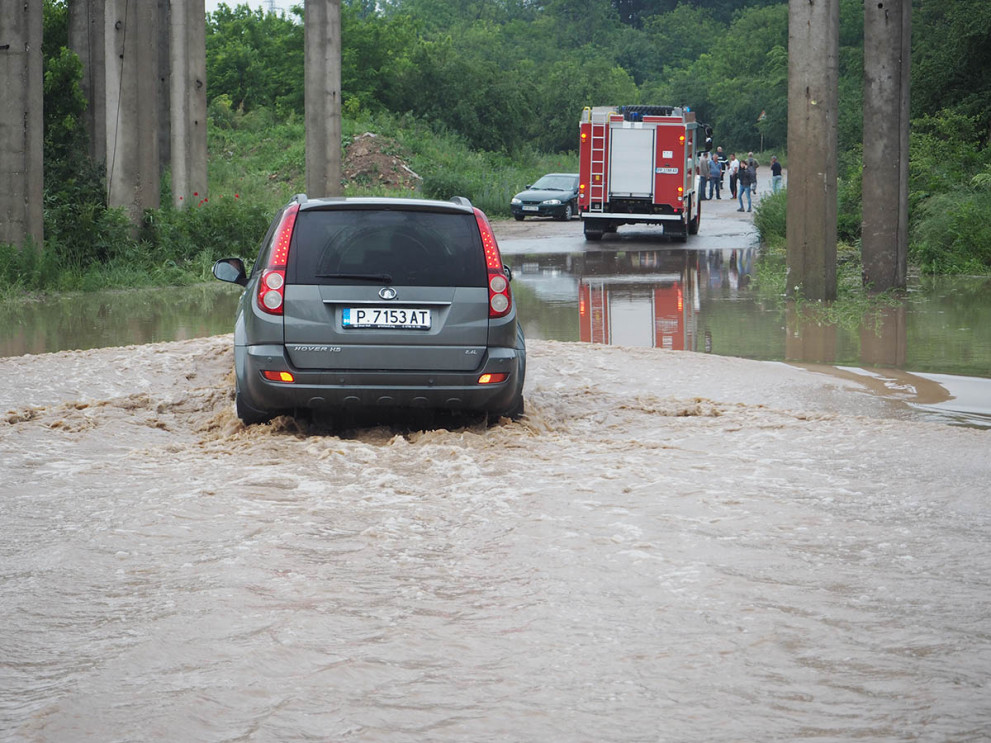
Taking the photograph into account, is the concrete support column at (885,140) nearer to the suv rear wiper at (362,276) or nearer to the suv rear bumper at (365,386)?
the suv rear bumper at (365,386)

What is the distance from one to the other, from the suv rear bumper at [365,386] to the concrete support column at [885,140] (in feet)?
37.0

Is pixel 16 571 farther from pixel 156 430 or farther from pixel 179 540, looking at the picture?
pixel 156 430

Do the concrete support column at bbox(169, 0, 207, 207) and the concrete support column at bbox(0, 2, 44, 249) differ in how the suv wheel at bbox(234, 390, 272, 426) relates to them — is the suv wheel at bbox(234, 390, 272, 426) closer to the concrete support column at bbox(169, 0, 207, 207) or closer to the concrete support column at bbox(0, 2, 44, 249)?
the concrete support column at bbox(0, 2, 44, 249)

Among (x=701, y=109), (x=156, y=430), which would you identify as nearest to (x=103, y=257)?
(x=156, y=430)

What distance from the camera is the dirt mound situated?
4991 centimetres

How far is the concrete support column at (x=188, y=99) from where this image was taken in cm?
3062

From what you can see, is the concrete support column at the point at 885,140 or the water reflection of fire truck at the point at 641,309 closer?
the water reflection of fire truck at the point at 641,309

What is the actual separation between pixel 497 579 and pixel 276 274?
3316 mm

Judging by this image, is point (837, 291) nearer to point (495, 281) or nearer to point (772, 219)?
point (495, 281)

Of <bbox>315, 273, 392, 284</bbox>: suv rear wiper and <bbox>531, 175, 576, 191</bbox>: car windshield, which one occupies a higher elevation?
<bbox>531, 175, 576, 191</bbox>: car windshield

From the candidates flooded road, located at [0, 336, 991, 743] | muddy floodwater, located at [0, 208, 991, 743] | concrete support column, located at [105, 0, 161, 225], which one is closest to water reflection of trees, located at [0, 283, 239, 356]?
concrete support column, located at [105, 0, 161, 225]

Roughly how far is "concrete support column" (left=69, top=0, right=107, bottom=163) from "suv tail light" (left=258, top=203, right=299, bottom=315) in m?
23.3

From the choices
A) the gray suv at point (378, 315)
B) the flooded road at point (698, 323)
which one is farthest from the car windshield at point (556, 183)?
the gray suv at point (378, 315)

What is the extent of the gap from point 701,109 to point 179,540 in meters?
107
